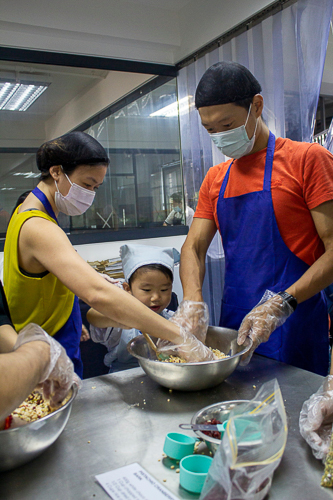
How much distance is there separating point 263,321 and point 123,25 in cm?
342

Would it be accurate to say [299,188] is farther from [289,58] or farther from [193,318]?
[289,58]

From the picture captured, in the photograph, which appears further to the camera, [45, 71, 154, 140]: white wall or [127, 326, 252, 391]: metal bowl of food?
[45, 71, 154, 140]: white wall

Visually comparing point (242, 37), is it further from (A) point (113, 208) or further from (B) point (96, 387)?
(B) point (96, 387)

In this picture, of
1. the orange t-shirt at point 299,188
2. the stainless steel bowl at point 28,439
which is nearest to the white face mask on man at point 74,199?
the orange t-shirt at point 299,188

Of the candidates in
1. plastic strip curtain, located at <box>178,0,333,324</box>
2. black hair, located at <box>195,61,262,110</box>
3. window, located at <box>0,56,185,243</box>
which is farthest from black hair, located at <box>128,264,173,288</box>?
window, located at <box>0,56,185,243</box>

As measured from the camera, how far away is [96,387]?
4.36ft

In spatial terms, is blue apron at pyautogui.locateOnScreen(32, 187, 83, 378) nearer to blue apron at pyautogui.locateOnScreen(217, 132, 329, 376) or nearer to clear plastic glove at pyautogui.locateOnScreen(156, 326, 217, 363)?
clear plastic glove at pyautogui.locateOnScreen(156, 326, 217, 363)

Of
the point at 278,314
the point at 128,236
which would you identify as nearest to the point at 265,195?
the point at 278,314

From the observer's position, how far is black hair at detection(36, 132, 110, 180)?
A: 1.56 metres

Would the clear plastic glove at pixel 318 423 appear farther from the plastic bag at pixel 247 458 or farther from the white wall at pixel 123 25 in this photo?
the white wall at pixel 123 25

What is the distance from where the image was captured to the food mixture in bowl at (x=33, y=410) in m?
0.97

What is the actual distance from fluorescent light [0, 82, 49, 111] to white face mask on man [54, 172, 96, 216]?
2.51 meters

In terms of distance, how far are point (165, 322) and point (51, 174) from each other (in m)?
0.79

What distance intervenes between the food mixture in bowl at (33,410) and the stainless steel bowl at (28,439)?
0.29 ft
